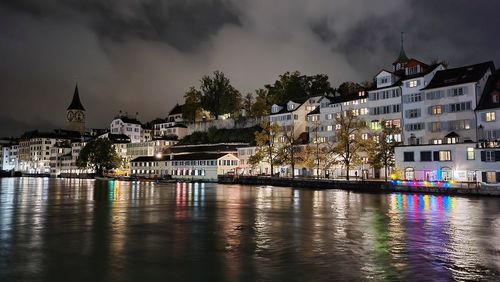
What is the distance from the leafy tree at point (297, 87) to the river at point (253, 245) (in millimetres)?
82773

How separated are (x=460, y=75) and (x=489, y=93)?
22.4 feet

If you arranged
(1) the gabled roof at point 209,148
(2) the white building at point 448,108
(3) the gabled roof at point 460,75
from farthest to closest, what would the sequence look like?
(1) the gabled roof at point 209,148 → (3) the gabled roof at point 460,75 → (2) the white building at point 448,108

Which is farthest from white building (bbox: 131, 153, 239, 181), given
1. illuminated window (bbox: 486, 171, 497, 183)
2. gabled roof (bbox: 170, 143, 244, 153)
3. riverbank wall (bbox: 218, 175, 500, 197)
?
illuminated window (bbox: 486, 171, 497, 183)

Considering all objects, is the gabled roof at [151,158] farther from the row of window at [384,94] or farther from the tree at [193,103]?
the row of window at [384,94]

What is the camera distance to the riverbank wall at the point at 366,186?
5281 centimetres

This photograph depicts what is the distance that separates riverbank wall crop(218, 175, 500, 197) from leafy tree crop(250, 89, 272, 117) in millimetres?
27364

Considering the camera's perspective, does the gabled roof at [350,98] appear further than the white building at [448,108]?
Yes

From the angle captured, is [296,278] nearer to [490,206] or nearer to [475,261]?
[475,261]

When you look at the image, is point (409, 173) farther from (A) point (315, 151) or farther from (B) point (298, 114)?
(B) point (298, 114)

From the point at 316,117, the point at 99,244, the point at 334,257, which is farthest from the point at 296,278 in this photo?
the point at 316,117

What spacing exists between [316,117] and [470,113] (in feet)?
116

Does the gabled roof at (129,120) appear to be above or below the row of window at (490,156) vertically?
above

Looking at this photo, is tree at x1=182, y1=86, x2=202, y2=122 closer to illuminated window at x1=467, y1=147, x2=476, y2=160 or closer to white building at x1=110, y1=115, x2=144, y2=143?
white building at x1=110, y1=115, x2=144, y2=143

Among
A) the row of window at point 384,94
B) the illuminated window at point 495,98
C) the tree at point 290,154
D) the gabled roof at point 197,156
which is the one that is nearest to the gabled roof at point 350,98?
the row of window at point 384,94
